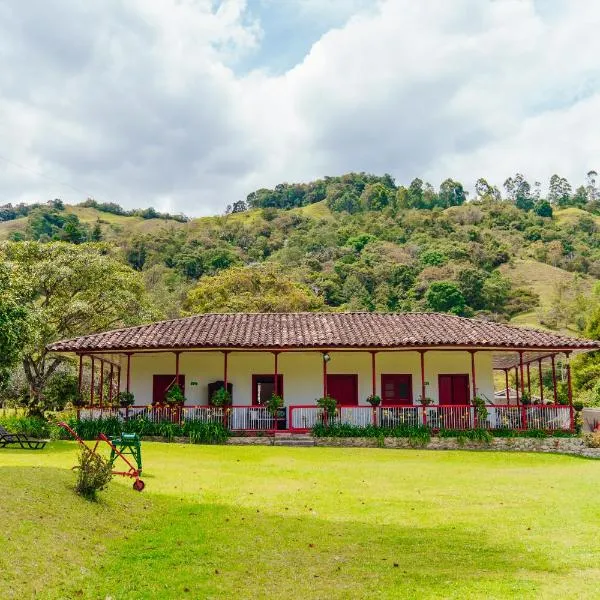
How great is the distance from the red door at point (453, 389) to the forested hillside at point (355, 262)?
13.8 m

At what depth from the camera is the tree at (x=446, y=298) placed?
63281mm

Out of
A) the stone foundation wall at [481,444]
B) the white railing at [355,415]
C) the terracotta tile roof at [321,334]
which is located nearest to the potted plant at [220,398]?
the terracotta tile roof at [321,334]

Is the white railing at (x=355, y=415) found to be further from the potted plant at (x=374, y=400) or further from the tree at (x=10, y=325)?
the tree at (x=10, y=325)

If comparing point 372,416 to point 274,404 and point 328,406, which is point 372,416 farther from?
point 274,404

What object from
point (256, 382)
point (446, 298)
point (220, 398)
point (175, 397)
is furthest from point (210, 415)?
point (446, 298)

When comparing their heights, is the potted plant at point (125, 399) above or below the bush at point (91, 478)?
above

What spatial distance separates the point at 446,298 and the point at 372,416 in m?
43.4

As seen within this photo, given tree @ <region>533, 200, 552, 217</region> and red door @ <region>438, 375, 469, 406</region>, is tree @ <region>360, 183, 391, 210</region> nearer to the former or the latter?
tree @ <region>533, 200, 552, 217</region>

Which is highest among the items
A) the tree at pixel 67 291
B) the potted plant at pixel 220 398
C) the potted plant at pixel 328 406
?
the tree at pixel 67 291

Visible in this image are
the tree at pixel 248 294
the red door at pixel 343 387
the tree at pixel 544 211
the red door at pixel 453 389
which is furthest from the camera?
the tree at pixel 544 211

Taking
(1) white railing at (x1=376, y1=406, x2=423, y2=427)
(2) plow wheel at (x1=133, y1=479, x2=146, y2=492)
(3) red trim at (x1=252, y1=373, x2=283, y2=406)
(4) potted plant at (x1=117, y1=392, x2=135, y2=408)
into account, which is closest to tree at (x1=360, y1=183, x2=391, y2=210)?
(3) red trim at (x1=252, y1=373, x2=283, y2=406)

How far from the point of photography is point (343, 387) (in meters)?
25.2

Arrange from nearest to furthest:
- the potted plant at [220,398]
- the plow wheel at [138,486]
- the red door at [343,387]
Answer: the plow wheel at [138,486] → the potted plant at [220,398] → the red door at [343,387]

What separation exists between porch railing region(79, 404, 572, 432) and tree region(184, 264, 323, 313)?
20.1 metres
